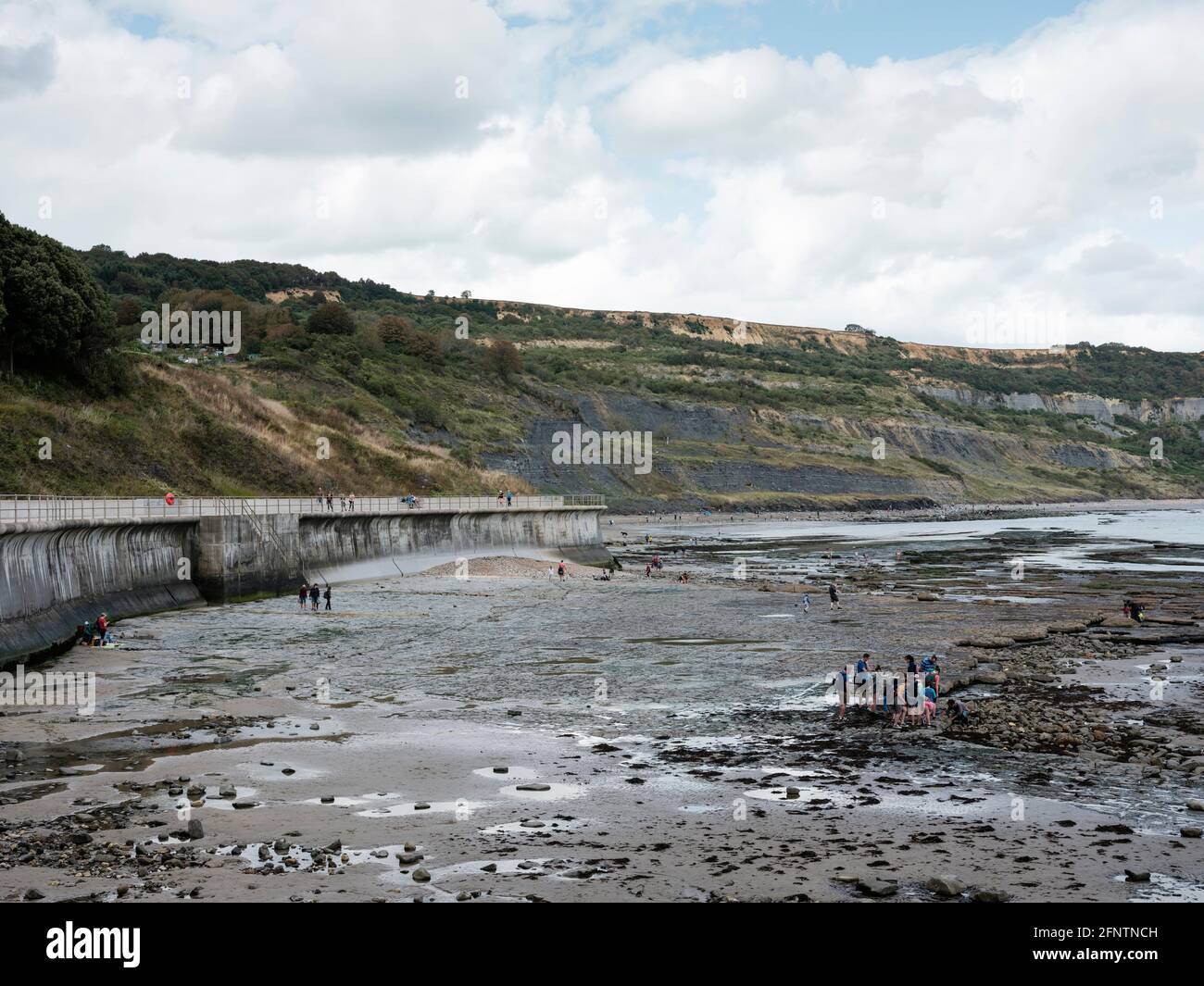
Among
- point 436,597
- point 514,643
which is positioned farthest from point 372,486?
point 514,643

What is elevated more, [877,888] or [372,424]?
[372,424]

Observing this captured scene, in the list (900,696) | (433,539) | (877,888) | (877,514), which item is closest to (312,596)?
(433,539)

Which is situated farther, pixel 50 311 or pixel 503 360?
pixel 503 360

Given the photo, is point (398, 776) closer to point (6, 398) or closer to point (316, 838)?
point (316, 838)

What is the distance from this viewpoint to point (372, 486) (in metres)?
86.7

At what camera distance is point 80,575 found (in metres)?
40.1

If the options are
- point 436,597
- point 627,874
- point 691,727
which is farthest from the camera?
point 436,597

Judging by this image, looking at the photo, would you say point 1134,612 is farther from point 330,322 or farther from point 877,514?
point 877,514

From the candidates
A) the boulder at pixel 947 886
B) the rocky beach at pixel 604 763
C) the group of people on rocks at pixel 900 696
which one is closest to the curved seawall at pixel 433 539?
the rocky beach at pixel 604 763

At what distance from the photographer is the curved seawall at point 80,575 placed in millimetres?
33750

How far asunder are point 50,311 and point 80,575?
113 ft

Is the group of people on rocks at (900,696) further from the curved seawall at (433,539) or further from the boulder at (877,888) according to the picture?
the curved seawall at (433,539)

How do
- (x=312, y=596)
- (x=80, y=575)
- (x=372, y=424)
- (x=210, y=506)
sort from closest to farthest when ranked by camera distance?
(x=80, y=575) < (x=312, y=596) < (x=210, y=506) < (x=372, y=424)
